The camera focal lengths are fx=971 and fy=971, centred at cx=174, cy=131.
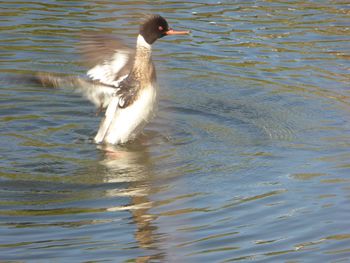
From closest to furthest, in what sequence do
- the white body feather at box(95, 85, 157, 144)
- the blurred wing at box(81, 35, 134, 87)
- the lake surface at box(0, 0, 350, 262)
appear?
the lake surface at box(0, 0, 350, 262) → the white body feather at box(95, 85, 157, 144) → the blurred wing at box(81, 35, 134, 87)

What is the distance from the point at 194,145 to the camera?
10211 millimetres

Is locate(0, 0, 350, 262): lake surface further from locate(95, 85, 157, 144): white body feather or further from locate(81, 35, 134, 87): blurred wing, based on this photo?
locate(81, 35, 134, 87): blurred wing

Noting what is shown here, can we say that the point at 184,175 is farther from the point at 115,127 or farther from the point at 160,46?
the point at 160,46

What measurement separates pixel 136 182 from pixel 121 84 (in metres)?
1.85

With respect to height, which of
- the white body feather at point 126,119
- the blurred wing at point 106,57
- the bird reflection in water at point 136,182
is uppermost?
the blurred wing at point 106,57

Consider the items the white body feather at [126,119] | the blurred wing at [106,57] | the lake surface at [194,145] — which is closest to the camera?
the lake surface at [194,145]

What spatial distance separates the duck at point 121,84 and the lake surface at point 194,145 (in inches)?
9.6

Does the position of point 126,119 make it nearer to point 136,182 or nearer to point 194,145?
point 194,145

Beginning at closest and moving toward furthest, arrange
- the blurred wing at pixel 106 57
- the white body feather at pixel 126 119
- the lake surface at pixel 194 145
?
the lake surface at pixel 194 145
the white body feather at pixel 126 119
the blurred wing at pixel 106 57

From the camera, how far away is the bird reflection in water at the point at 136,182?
7.59 meters

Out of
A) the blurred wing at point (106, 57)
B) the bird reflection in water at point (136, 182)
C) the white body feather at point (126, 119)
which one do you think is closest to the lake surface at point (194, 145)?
the bird reflection in water at point (136, 182)

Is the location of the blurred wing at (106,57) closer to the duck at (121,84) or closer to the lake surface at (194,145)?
the duck at (121,84)

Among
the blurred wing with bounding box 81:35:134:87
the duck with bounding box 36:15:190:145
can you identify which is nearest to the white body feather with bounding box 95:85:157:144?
the duck with bounding box 36:15:190:145

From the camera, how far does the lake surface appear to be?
24.8 ft
